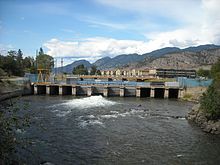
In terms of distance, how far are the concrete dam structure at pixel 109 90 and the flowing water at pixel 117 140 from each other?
35208mm

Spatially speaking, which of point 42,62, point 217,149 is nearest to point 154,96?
point 217,149

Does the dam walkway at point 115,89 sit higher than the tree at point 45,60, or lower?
lower

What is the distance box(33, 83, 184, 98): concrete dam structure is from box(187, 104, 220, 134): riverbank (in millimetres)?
36322

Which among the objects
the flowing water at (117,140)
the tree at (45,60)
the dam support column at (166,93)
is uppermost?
the tree at (45,60)

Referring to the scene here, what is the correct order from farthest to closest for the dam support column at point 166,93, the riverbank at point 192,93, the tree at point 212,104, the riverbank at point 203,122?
the dam support column at point 166,93 → the riverbank at point 192,93 → the tree at point 212,104 → the riverbank at point 203,122

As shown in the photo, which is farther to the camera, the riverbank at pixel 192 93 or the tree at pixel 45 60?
the tree at pixel 45 60

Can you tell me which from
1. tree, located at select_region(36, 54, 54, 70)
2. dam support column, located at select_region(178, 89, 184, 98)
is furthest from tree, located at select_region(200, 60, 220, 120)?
tree, located at select_region(36, 54, 54, 70)

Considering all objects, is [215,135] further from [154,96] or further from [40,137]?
[154,96]

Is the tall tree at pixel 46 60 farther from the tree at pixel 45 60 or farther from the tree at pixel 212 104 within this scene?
the tree at pixel 212 104

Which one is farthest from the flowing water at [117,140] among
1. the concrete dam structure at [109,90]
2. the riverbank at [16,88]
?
the concrete dam structure at [109,90]

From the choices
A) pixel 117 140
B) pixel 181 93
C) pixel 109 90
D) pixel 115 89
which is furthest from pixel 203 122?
pixel 115 89

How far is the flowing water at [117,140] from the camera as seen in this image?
88.5ft

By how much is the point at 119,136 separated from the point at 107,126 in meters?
5.74

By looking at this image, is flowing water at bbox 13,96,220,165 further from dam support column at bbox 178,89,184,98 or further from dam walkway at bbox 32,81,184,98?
dam walkway at bbox 32,81,184,98
